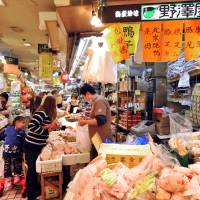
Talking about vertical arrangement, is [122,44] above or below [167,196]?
above

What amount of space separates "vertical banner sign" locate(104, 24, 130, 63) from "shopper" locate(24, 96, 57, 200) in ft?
5.43

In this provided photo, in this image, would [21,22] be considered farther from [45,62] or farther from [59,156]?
[59,156]

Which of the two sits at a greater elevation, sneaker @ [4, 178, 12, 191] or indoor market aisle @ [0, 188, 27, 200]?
sneaker @ [4, 178, 12, 191]

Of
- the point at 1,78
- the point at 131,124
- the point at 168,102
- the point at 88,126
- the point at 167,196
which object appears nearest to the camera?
the point at 167,196

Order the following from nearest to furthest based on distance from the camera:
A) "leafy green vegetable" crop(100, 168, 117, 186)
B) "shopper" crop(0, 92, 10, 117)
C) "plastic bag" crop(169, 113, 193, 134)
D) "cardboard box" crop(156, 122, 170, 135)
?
"leafy green vegetable" crop(100, 168, 117, 186), "plastic bag" crop(169, 113, 193, 134), "cardboard box" crop(156, 122, 170, 135), "shopper" crop(0, 92, 10, 117)

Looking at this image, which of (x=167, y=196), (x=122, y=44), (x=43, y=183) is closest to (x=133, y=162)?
(x=167, y=196)

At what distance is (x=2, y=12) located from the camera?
5.96 m

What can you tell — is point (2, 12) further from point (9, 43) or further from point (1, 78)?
point (1, 78)

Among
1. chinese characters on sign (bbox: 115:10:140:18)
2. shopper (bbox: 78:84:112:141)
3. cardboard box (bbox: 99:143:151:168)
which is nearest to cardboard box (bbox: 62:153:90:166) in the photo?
shopper (bbox: 78:84:112:141)

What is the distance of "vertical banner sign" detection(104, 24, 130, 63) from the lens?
346 centimetres

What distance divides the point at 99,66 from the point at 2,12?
3201 millimetres

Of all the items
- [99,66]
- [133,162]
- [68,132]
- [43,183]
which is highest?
[99,66]

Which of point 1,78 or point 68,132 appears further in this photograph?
point 1,78

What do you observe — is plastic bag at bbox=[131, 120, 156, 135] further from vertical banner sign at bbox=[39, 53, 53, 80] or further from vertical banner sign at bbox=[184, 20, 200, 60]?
vertical banner sign at bbox=[39, 53, 53, 80]
